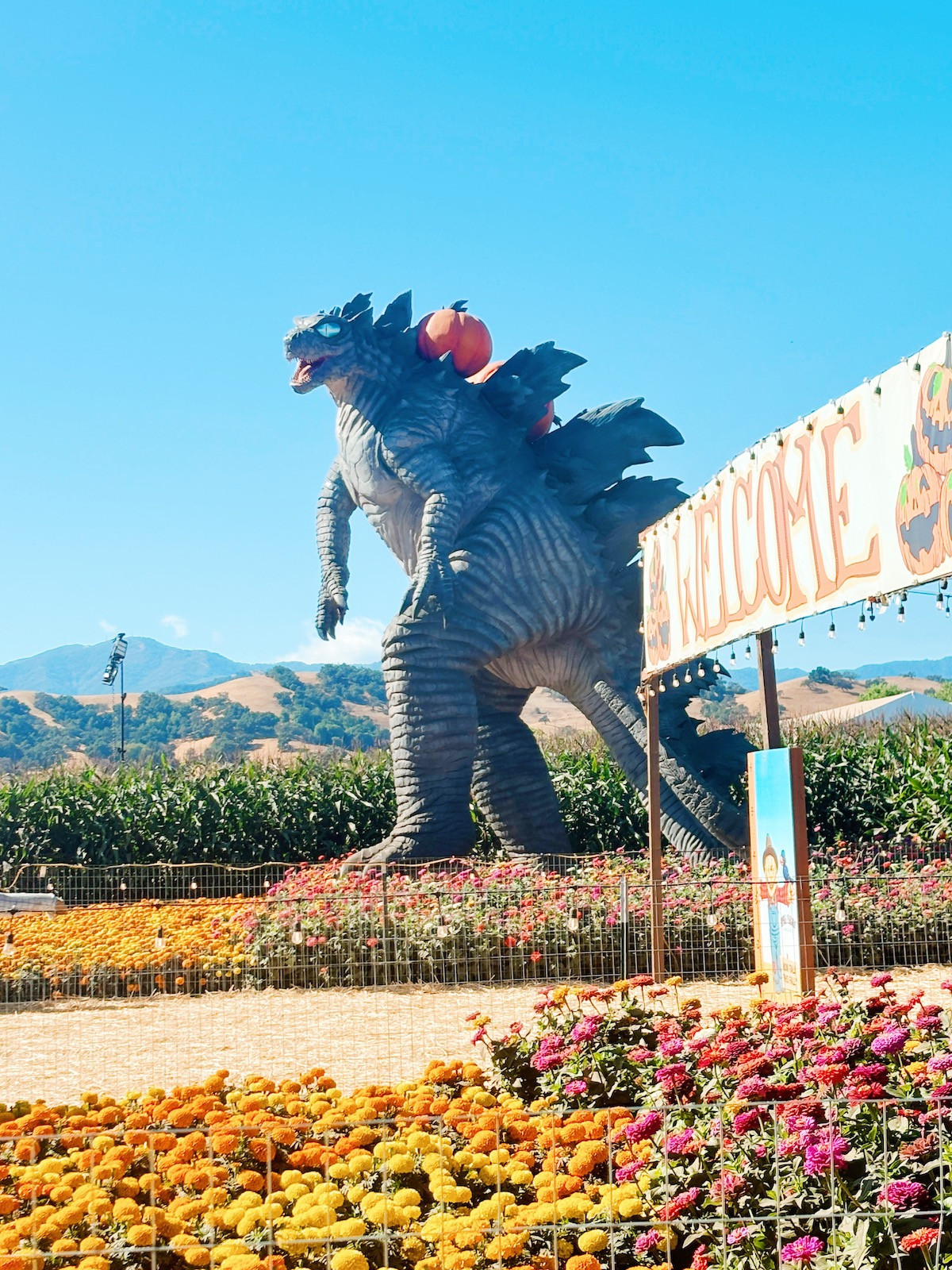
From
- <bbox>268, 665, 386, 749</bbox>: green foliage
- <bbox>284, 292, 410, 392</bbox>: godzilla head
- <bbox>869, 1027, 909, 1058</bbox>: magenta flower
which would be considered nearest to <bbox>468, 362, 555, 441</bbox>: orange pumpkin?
<bbox>284, 292, 410, 392</bbox>: godzilla head

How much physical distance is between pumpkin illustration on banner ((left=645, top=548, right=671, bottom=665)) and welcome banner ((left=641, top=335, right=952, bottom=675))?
0.16 metres

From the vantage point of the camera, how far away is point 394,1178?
3.71 meters

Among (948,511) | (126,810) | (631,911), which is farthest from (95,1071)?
(126,810)

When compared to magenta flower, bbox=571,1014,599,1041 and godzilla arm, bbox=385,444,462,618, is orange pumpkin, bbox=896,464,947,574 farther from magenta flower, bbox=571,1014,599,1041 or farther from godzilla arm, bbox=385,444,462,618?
godzilla arm, bbox=385,444,462,618

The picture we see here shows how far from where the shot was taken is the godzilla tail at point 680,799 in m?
11.4

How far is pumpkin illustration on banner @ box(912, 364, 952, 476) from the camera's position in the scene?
15.8 feet

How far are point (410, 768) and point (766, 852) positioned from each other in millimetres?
4942

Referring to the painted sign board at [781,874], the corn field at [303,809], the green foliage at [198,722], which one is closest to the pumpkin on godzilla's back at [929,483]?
the painted sign board at [781,874]

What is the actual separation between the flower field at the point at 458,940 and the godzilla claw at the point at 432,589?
249cm

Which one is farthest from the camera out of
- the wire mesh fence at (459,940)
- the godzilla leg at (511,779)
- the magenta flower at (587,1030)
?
the godzilla leg at (511,779)

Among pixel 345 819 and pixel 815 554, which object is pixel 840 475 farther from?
pixel 345 819

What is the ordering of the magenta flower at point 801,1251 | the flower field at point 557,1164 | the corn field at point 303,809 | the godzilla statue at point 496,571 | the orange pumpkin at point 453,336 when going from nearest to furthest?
the magenta flower at point 801,1251 → the flower field at point 557,1164 → the godzilla statue at point 496,571 → the orange pumpkin at point 453,336 → the corn field at point 303,809

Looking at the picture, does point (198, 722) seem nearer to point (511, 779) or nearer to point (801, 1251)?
point (511, 779)

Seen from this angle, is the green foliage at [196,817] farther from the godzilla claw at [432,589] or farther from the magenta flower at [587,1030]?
the magenta flower at [587,1030]
